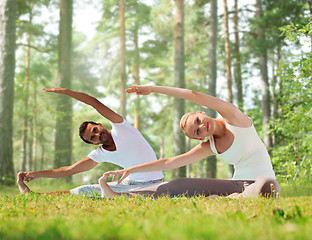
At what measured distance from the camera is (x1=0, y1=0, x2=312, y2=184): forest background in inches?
412

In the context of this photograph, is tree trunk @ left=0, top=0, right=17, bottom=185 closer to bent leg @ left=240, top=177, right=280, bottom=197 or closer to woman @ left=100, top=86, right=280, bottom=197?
woman @ left=100, top=86, right=280, bottom=197

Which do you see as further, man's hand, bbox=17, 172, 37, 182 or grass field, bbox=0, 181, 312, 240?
man's hand, bbox=17, 172, 37, 182

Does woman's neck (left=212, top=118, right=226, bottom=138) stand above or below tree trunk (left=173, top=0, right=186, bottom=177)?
below

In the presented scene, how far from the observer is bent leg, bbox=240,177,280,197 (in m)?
4.41

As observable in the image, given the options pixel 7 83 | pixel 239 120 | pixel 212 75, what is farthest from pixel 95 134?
pixel 212 75

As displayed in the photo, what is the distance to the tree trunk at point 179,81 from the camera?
1438 cm

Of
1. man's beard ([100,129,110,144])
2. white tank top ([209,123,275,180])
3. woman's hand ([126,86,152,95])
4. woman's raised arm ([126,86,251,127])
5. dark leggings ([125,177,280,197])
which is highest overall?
woman's hand ([126,86,152,95])

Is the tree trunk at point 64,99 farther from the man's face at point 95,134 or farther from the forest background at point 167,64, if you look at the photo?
the man's face at point 95,134

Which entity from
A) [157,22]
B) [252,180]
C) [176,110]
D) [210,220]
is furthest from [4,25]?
[157,22]

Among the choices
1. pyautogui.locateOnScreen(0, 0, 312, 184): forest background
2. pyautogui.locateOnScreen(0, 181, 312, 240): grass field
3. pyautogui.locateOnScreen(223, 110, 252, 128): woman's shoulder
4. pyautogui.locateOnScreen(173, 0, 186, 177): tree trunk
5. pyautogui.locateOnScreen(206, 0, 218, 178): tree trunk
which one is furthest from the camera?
pyautogui.locateOnScreen(206, 0, 218, 178): tree trunk

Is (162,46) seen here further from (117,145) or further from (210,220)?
(210,220)

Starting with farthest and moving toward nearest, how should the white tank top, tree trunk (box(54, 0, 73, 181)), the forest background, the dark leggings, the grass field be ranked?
tree trunk (box(54, 0, 73, 181)) → the forest background → the dark leggings → the white tank top → the grass field

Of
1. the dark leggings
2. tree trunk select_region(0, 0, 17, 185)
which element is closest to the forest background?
tree trunk select_region(0, 0, 17, 185)

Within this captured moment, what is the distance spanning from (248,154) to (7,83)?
9068mm
